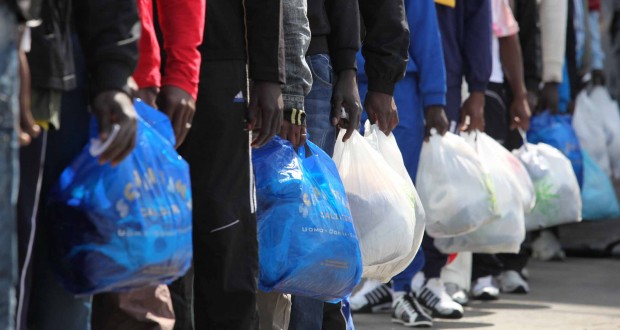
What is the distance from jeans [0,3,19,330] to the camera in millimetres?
2811

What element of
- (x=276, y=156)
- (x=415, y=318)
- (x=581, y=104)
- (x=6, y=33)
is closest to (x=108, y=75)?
(x=6, y=33)

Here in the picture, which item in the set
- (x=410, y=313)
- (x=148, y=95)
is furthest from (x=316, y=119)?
(x=410, y=313)

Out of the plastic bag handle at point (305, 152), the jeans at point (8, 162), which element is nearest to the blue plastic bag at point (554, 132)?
the plastic bag handle at point (305, 152)

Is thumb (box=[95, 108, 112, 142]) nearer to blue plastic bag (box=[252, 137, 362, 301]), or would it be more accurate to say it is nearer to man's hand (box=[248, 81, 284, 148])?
man's hand (box=[248, 81, 284, 148])

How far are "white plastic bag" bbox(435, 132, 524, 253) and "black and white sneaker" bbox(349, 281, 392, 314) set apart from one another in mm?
416

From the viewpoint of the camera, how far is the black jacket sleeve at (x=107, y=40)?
129 inches

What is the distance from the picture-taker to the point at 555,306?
26.0 feet

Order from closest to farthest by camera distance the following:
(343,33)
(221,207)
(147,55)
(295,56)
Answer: (147,55)
(221,207)
(295,56)
(343,33)

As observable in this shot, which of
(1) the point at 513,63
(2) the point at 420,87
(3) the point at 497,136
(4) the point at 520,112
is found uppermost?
(2) the point at 420,87

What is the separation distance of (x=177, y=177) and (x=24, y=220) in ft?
1.41

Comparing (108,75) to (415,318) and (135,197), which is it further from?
(415,318)

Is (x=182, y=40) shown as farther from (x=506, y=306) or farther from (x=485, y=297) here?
(x=485, y=297)

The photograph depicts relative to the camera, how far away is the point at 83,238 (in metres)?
3.24

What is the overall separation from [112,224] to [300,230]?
125 cm
